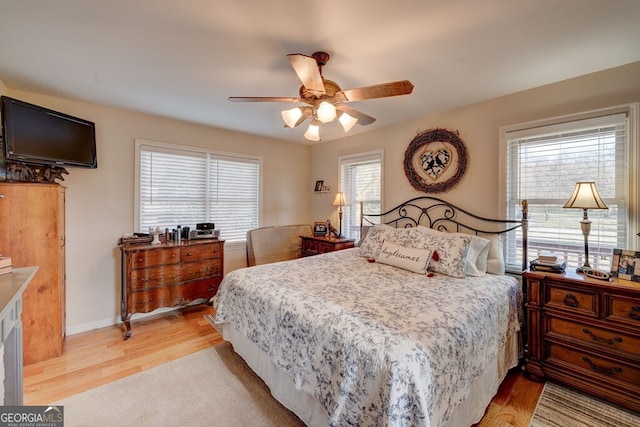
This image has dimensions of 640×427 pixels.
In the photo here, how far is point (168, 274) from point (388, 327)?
2694 millimetres

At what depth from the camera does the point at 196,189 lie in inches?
145

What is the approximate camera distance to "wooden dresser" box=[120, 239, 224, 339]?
110 inches

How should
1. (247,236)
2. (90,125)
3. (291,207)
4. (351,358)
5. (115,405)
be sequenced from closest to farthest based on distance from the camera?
(351,358) < (115,405) < (90,125) < (247,236) < (291,207)

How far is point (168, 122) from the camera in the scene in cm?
342

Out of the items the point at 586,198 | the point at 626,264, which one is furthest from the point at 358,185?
the point at 626,264

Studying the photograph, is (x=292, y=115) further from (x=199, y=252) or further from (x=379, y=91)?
(x=199, y=252)

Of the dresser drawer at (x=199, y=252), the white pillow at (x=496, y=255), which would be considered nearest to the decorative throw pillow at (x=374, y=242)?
the white pillow at (x=496, y=255)

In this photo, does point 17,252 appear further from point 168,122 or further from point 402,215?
point 402,215

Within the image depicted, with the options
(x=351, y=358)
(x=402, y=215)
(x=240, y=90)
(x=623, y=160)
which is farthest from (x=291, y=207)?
(x=623, y=160)

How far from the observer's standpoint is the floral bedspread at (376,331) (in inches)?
45.5

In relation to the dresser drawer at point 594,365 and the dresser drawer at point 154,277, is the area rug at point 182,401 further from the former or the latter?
the dresser drawer at point 594,365

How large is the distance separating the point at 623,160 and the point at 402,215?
1968mm

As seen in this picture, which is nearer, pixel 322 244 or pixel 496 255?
pixel 496 255

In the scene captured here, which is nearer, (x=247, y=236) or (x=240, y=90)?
(x=240, y=90)
